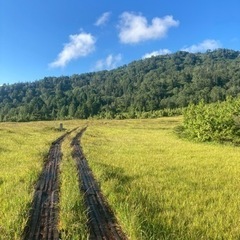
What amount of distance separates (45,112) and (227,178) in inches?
6731

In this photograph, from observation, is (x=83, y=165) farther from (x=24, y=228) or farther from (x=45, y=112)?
(x=45, y=112)

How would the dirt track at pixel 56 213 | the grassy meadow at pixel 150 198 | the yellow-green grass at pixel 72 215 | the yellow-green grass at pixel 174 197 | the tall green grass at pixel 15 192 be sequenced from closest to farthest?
the yellow-green grass at pixel 72 215 → the dirt track at pixel 56 213 → the tall green grass at pixel 15 192 → the grassy meadow at pixel 150 198 → the yellow-green grass at pixel 174 197

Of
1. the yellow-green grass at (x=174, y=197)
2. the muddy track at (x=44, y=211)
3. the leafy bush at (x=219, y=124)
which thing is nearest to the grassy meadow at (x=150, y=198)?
the yellow-green grass at (x=174, y=197)

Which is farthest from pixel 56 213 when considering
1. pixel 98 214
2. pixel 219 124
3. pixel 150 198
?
pixel 219 124

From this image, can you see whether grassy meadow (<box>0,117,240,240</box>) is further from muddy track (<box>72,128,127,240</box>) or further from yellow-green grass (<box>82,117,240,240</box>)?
muddy track (<box>72,128,127,240</box>)

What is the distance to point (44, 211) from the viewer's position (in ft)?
43.2

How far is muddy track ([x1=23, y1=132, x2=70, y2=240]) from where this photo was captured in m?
10.9

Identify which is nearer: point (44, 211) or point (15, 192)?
point (44, 211)

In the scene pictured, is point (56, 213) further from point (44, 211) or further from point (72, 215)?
point (72, 215)

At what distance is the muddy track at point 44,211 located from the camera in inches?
428

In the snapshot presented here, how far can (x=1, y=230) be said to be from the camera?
35.6ft

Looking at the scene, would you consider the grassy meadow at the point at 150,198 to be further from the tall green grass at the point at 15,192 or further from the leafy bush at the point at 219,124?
the leafy bush at the point at 219,124

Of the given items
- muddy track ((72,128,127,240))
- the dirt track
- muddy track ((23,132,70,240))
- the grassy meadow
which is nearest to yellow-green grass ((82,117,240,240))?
the grassy meadow

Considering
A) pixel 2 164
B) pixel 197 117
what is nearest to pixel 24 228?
pixel 2 164
